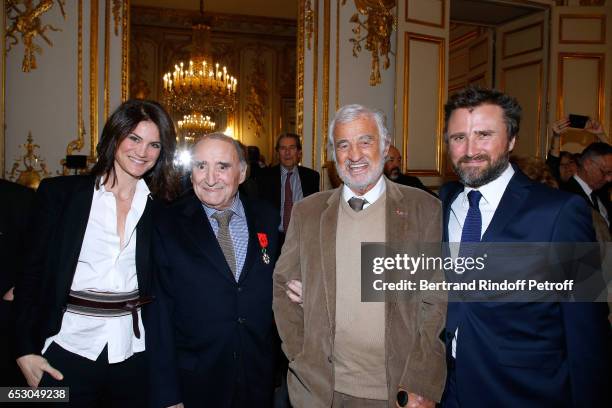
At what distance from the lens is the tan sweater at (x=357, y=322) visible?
1.66 m

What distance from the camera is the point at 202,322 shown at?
72.8 inches

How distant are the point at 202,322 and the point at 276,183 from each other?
309 centimetres

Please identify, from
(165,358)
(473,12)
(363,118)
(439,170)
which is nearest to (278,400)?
(165,358)

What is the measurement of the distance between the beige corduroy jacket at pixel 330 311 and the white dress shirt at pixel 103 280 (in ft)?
1.84

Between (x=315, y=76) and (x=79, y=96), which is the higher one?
(x=315, y=76)

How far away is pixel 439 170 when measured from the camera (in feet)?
19.3

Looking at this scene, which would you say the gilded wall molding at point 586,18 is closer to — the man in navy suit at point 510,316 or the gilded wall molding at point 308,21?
the gilded wall molding at point 308,21

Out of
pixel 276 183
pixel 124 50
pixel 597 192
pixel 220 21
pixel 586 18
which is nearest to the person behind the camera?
pixel 597 192

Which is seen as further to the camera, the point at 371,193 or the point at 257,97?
the point at 257,97

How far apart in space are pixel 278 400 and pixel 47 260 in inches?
70.0

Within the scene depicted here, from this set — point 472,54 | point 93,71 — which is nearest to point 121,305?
point 93,71

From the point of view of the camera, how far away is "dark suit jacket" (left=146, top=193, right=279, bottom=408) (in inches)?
72.6

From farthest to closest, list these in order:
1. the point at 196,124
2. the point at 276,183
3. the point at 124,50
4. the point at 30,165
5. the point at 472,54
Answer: the point at 196,124
the point at 472,54
the point at 124,50
the point at 30,165
the point at 276,183

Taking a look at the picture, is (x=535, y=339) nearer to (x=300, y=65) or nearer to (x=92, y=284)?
(x=92, y=284)
